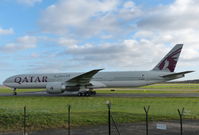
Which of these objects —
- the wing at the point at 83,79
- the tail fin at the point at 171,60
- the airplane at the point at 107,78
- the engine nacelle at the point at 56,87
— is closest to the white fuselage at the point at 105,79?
the airplane at the point at 107,78

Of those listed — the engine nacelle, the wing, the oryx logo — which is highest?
the oryx logo

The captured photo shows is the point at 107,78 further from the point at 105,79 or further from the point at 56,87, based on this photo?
the point at 56,87

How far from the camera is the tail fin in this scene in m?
38.5

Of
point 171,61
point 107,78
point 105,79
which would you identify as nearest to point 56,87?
point 105,79

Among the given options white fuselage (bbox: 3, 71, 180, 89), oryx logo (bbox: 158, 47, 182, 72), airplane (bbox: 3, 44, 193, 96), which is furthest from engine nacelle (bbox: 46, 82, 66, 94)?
oryx logo (bbox: 158, 47, 182, 72)

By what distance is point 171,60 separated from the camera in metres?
38.5

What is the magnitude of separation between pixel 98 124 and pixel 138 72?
2514cm

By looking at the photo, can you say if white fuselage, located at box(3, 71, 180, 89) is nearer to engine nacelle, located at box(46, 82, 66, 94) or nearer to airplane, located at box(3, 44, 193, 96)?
airplane, located at box(3, 44, 193, 96)

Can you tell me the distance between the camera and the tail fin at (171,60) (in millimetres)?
38531

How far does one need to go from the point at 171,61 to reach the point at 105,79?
385 inches

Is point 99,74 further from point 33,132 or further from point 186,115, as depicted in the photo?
point 33,132

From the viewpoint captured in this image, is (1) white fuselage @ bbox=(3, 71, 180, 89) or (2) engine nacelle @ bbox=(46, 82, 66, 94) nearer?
(2) engine nacelle @ bbox=(46, 82, 66, 94)

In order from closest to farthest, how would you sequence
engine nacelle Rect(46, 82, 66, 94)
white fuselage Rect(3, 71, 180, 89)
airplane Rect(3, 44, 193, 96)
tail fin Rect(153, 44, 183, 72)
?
engine nacelle Rect(46, 82, 66, 94)
airplane Rect(3, 44, 193, 96)
white fuselage Rect(3, 71, 180, 89)
tail fin Rect(153, 44, 183, 72)

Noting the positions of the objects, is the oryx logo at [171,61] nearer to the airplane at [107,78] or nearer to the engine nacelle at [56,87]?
the airplane at [107,78]
